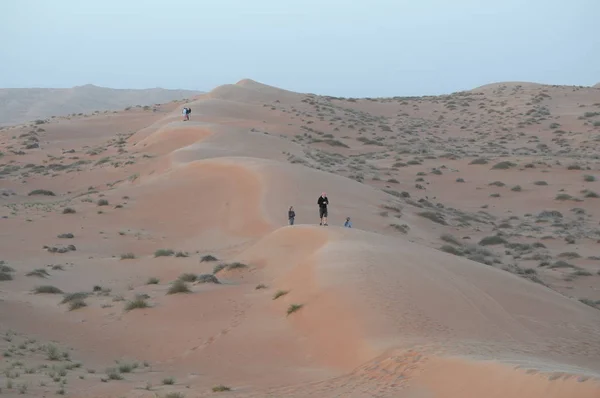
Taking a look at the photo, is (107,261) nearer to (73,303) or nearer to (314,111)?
(73,303)

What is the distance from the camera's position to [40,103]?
164750 mm

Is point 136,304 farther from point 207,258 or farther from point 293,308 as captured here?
point 207,258

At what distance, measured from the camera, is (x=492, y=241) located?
2631cm

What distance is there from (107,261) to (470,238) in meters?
14.3

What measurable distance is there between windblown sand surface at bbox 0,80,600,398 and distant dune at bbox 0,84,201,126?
110 m

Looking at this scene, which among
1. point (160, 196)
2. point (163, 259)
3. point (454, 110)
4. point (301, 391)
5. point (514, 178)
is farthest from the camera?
point (454, 110)

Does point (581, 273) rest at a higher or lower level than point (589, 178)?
lower

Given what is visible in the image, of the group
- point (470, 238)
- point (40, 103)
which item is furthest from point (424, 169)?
point (40, 103)

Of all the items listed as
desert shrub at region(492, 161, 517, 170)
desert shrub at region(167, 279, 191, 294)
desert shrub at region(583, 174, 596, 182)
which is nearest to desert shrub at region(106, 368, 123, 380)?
desert shrub at region(167, 279, 191, 294)

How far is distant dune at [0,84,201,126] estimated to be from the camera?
15312 cm

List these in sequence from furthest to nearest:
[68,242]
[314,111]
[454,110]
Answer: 1. [454,110]
2. [314,111]
3. [68,242]

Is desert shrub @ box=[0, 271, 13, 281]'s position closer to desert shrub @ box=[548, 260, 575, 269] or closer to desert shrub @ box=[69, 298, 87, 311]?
desert shrub @ box=[69, 298, 87, 311]

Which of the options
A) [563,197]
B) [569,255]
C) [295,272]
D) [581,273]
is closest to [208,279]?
[295,272]

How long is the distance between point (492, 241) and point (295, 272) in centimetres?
1291
